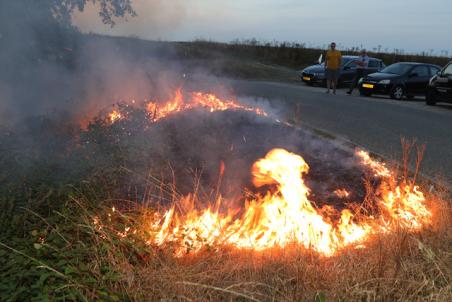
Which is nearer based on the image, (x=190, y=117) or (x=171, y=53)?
(x=190, y=117)

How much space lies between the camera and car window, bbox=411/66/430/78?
1927 cm

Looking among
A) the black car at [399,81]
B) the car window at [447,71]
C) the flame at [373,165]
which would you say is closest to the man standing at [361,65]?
the black car at [399,81]

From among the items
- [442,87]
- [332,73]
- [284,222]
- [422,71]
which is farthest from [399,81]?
[284,222]

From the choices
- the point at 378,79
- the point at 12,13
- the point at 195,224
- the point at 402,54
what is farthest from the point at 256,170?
the point at 402,54

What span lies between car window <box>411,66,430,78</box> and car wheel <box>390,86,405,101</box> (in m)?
1.05

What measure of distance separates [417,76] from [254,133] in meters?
15.0

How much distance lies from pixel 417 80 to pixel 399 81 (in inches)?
35.8

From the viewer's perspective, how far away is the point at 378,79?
750 inches

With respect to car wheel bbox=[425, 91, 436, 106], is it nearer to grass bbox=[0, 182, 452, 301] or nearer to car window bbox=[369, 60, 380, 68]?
car window bbox=[369, 60, 380, 68]

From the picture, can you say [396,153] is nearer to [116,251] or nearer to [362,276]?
[362,276]

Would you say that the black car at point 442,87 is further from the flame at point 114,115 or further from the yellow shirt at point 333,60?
the flame at point 114,115

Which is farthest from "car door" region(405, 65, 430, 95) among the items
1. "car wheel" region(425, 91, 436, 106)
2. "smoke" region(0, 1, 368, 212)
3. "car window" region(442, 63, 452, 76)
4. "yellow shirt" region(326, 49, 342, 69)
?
"smoke" region(0, 1, 368, 212)

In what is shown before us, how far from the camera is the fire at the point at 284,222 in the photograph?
3.56 metres

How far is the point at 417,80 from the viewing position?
63.0ft
